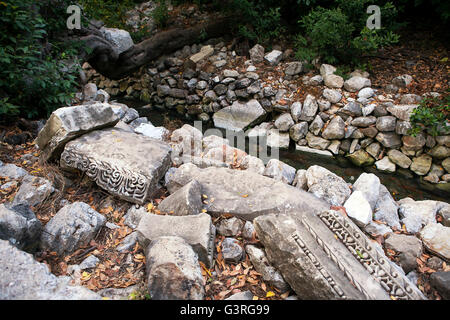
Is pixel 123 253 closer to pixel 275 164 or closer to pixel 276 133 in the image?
pixel 275 164

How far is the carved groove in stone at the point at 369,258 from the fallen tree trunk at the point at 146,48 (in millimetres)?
5577

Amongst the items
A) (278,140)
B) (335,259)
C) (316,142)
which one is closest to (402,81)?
A: (316,142)

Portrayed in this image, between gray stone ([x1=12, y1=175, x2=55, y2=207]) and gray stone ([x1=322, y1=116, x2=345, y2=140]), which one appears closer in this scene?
gray stone ([x1=12, y1=175, x2=55, y2=207])

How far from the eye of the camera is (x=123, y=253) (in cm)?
262

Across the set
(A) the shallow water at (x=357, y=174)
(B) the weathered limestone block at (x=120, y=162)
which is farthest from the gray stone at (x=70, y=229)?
(A) the shallow water at (x=357, y=174)

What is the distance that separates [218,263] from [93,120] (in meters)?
2.06

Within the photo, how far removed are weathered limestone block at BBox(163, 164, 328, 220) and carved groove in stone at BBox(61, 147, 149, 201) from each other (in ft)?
1.24

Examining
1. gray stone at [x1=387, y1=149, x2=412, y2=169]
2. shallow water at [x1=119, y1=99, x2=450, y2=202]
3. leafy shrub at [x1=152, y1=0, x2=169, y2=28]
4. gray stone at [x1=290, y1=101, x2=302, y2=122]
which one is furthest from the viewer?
leafy shrub at [x1=152, y1=0, x2=169, y2=28]

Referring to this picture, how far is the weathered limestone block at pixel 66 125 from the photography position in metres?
3.20

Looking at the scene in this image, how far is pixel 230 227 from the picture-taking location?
2.77 metres

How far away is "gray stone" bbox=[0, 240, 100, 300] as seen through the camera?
1.87 meters

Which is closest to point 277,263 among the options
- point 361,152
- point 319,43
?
point 361,152

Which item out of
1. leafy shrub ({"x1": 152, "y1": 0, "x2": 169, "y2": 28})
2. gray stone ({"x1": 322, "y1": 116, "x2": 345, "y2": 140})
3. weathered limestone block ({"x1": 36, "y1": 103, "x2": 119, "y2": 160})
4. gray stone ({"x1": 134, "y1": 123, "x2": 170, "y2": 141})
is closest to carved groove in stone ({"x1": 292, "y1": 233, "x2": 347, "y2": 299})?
weathered limestone block ({"x1": 36, "y1": 103, "x2": 119, "y2": 160})

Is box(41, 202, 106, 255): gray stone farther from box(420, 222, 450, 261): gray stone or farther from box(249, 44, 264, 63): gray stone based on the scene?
box(249, 44, 264, 63): gray stone
